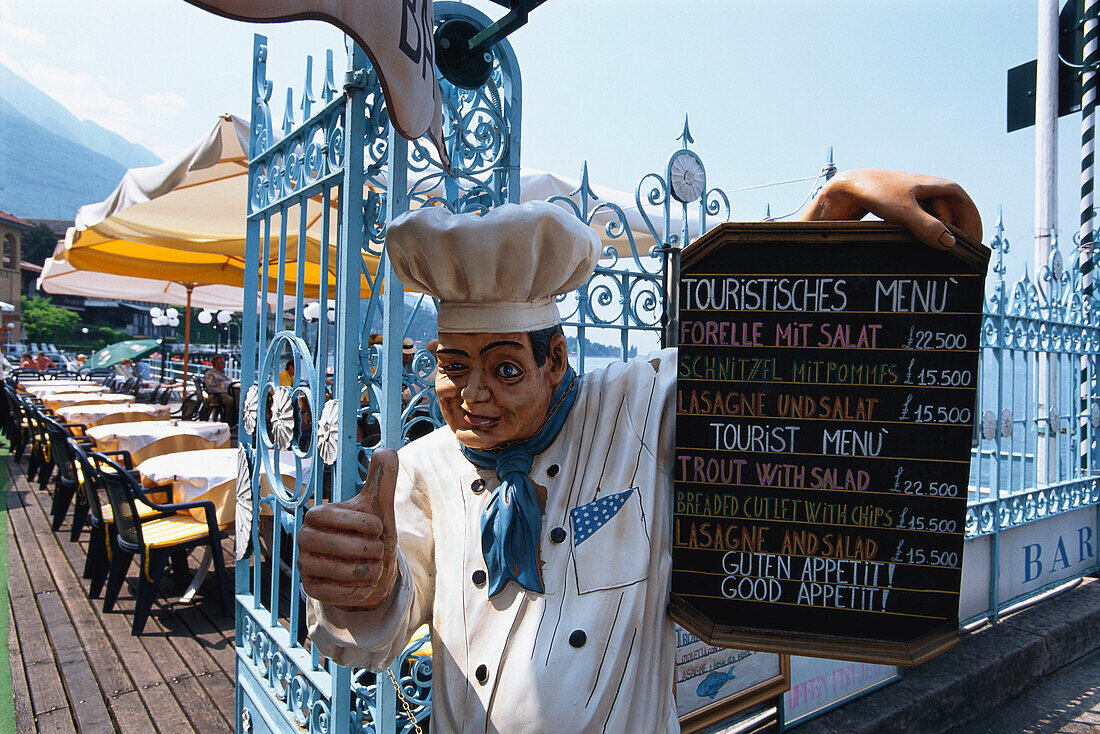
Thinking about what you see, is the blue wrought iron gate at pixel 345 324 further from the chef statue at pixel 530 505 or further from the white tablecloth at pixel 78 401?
the white tablecloth at pixel 78 401

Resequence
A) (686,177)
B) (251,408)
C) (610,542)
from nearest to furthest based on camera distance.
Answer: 1. (610,542)
2. (251,408)
3. (686,177)

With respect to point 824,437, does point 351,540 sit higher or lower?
lower

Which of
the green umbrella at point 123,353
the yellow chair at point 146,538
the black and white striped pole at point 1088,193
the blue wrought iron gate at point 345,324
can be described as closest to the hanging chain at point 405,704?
the blue wrought iron gate at point 345,324

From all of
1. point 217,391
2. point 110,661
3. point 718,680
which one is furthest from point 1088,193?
point 217,391

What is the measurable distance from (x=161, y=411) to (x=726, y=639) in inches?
388

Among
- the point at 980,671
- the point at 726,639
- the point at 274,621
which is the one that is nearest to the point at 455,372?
the point at 726,639

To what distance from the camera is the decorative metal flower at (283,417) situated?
7.85 feet

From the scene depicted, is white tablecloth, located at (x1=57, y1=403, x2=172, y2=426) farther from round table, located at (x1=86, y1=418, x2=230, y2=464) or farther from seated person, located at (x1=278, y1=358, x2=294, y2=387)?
seated person, located at (x1=278, y1=358, x2=294, y2=387)

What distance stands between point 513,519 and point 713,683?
2.02m

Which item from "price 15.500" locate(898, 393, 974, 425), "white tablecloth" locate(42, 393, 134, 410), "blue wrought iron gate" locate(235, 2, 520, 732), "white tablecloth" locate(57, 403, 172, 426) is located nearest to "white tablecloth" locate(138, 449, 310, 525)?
"blue wrought iron gate" locate(235, 2, 520, 732)

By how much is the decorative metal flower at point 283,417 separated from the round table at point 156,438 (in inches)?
192

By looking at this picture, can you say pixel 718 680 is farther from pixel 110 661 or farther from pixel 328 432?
pixel 110 661

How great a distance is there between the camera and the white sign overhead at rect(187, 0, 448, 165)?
41.3 inches

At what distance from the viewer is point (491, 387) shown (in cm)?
148
